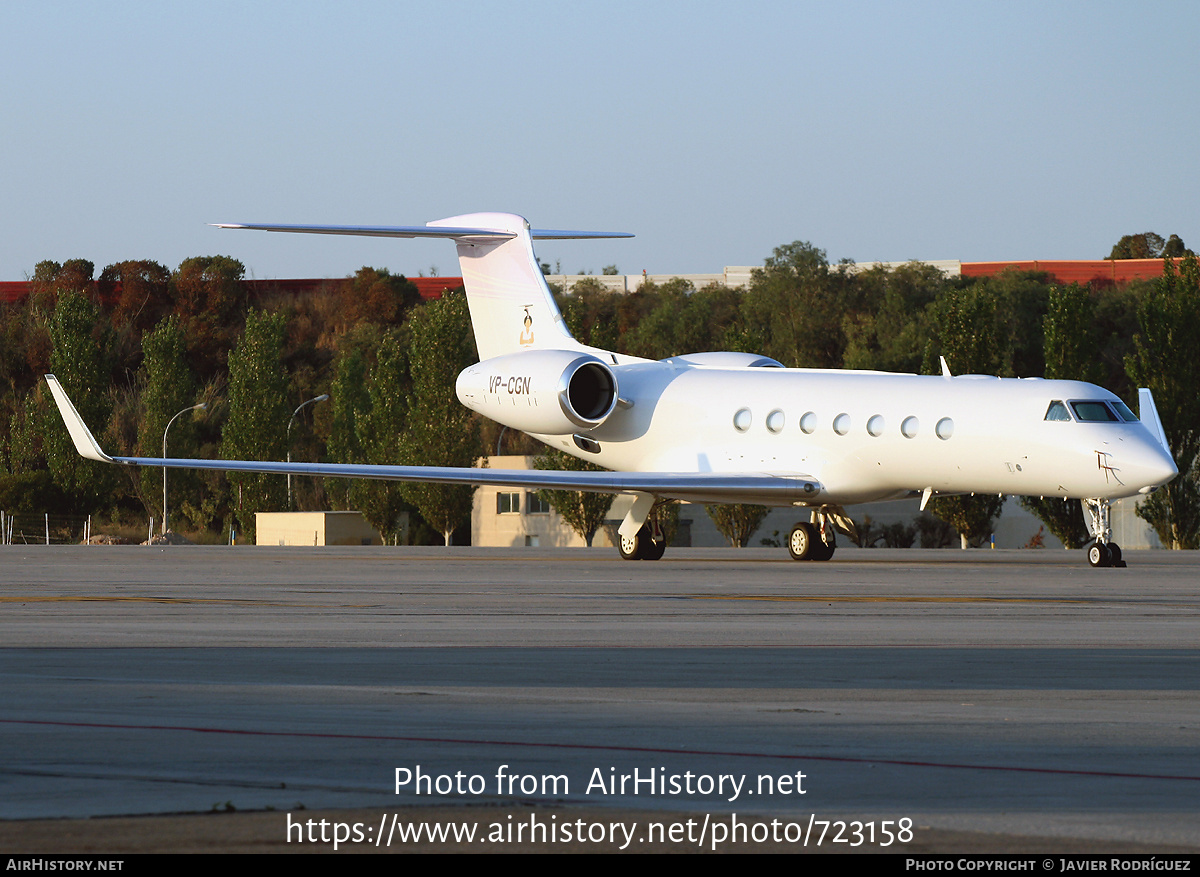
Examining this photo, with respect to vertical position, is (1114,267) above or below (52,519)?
above

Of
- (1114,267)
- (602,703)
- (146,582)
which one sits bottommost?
(146,582)

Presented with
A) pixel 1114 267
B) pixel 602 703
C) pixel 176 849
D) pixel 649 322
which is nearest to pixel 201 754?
pixel 176 849

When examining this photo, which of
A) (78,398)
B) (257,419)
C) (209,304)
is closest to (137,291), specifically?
(209,304)

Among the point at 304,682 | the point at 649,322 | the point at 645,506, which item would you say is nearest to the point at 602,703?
the point at 304,682

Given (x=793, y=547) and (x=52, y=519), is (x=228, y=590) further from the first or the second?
(x=52, y=519)

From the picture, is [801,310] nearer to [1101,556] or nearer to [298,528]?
[298,528]

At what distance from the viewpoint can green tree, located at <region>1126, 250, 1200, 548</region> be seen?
39844 mm

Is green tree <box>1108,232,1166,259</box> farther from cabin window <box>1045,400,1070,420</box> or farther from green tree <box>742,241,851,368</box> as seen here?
cabin window <box>1045,400,1070,420</box>

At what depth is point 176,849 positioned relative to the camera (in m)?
4.49

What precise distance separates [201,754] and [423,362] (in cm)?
5064

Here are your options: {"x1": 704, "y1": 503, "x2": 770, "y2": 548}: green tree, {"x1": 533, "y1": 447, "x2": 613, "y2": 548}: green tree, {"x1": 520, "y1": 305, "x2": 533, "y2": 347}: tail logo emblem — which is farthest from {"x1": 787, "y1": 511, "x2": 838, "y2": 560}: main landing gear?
{"x1": 533, "y1": 447, "x2": 613, "y2": 548}: green tree
